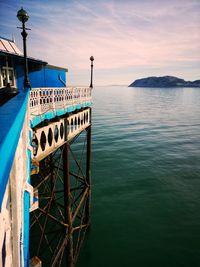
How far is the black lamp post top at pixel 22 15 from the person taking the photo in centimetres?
639

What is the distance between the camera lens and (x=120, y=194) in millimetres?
15555

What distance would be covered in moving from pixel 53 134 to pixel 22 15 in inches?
178

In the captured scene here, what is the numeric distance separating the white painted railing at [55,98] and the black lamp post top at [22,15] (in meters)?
2.54

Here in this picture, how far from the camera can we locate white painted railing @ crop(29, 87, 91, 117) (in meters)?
6.80

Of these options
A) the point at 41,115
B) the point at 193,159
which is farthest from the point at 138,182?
the point at 41,115

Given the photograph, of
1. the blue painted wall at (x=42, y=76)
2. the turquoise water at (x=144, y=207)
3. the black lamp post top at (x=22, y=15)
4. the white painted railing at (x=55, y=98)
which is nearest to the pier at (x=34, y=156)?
the white painted railing at (x=55, y=98)

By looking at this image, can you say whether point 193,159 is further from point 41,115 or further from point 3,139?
point 3,139

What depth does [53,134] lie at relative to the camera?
7.62 metres

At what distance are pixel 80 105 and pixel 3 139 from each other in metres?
9.65

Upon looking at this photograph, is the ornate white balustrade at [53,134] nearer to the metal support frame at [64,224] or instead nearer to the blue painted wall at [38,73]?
the metal support frame at [64,224]

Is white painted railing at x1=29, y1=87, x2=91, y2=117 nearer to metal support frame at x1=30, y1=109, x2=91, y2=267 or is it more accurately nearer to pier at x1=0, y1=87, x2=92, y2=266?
pier at x1=0, y1=87, x2=92, y2=266

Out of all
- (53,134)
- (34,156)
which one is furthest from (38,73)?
(34,156)

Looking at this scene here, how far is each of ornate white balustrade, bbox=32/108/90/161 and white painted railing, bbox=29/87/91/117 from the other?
0.68 m

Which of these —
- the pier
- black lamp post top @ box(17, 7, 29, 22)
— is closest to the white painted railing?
the pier
